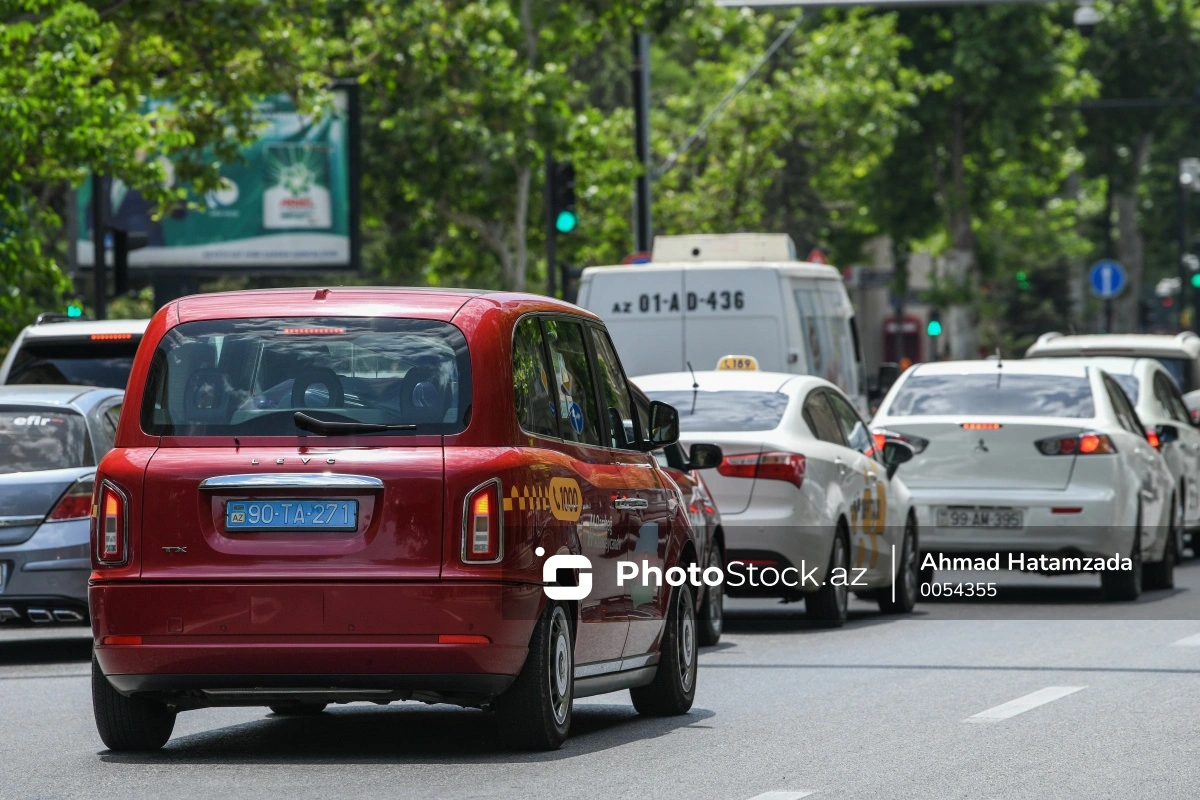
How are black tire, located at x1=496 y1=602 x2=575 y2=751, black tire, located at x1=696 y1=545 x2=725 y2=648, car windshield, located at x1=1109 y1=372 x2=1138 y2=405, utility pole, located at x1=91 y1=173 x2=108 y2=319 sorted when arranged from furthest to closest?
utility pole, located at x1=91 y1=173 x2=108 y2=319, car windshield, located at x1=1109 y1=372 x2=1138 y2=405, black tire, located at x1=696 y1=545 x2=725 y2=648, black tire, located at x1=496 y1=602 x2=575 y2=751

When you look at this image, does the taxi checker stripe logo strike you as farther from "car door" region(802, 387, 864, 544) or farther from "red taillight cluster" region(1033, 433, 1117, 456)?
"red taillight cluster" region(1033, 433, 1117, 456)

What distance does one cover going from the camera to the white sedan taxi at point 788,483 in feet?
49.0

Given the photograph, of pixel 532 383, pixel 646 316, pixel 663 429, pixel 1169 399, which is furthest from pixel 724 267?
pixel 532 383

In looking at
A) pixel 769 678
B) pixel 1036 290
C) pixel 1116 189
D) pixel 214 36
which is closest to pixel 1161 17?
pixel 1116 189

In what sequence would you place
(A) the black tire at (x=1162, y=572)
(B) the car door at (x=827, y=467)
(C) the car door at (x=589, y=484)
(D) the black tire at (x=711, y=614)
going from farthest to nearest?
(A) the black tire at (x=1162, y=572) → (B) the car door at (x=827, y=467) → (D) the black tire at (x=711, y=614) → (C) the car door at (x=589, y=484)

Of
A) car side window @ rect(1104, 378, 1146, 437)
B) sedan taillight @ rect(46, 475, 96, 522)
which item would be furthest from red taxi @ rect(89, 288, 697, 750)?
car side window @ rect(1104, 378, 1146, 437)

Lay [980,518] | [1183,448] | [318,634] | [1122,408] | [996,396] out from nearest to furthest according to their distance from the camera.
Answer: [318,634]
[980,518]
[996,396]
[1122,408]
[1183,448]

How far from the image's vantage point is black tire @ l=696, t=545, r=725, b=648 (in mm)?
14148

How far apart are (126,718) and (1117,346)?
16.7 metres

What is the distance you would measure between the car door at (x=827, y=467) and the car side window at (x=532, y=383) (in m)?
5.71

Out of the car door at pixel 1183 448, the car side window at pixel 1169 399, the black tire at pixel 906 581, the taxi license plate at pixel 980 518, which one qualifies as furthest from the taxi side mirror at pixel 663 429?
the car side window at pixel 1169 399

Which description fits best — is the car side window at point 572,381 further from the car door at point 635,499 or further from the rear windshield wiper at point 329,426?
the rear windshield wiper at point 329,426

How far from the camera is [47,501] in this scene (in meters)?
13.8

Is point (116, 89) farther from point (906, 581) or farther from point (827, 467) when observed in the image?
point (827, 467)
